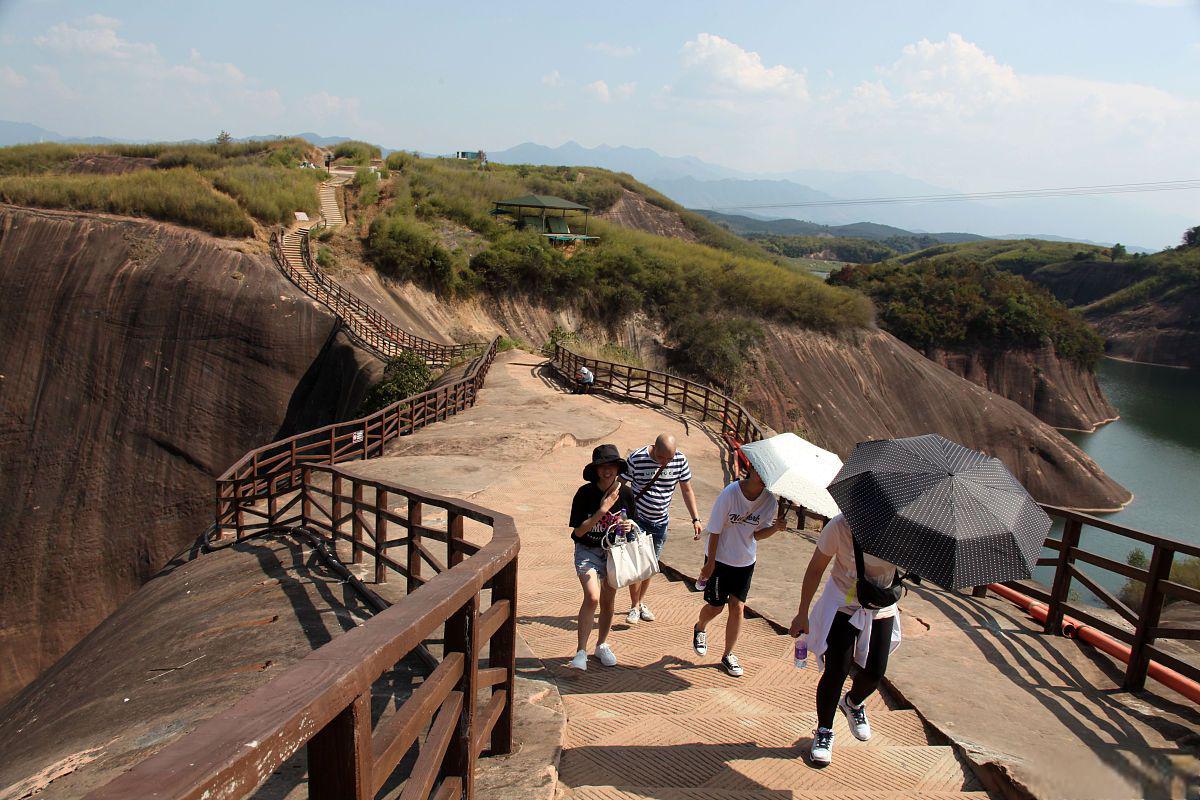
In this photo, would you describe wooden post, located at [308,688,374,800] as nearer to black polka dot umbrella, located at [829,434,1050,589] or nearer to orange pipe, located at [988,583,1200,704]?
black polka dot umbrella, located at [829,434,1050,589]

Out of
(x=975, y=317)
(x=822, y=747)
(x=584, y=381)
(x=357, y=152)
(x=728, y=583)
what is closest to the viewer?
(x=822, y=747)

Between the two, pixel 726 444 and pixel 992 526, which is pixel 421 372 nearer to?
pixel 726 444

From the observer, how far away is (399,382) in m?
21.9

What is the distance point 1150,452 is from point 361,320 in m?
54.5

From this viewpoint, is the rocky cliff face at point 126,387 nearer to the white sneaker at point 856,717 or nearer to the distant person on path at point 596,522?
the distant person on path at point 596,522

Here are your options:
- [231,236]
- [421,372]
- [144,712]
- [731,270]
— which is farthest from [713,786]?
[731,270]

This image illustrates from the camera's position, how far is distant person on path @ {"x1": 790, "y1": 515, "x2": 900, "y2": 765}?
3807 millimetres

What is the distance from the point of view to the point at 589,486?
16.4 feet

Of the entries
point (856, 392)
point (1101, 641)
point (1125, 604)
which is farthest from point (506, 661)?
point (856, 392)

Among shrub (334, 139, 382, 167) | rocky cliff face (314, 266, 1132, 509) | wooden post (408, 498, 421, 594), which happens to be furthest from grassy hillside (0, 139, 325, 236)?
wooden post (408, 498, 421, 594)

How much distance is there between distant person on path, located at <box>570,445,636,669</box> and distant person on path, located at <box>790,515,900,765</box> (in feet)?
4.56

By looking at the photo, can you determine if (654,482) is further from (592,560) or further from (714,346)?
(714,346)

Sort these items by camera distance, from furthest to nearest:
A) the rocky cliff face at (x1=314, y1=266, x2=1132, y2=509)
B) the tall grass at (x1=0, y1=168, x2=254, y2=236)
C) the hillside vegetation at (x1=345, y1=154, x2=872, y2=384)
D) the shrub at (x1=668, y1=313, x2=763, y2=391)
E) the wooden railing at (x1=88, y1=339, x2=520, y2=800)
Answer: the shrub at (x1=668, y1=313, x2=763, y2=391) < the rocky cliff face at (x1=314, y1=266, x2=1132, y2=509) < the hillside vegetation at (x1=345, y1=154, x2=872, y2=384) < the tall grass at (x1=0, y1=168, x2=254, y2=236) < the wooden railing at (x1=88, y1=339, x2=520, y2=800)

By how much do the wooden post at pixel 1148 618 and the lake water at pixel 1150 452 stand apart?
73.9 feet
